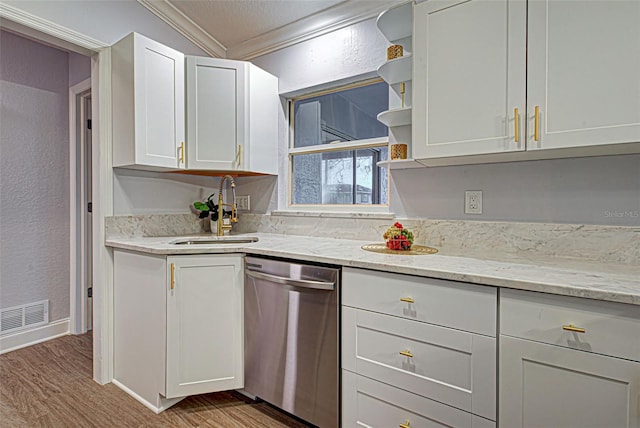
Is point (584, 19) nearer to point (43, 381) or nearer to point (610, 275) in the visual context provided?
point (610, 275)

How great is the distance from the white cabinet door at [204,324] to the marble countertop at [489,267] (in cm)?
10

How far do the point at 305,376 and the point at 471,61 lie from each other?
1.65m

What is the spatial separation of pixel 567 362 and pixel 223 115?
7.31ft

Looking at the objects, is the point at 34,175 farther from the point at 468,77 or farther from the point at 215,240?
the point at 468,77

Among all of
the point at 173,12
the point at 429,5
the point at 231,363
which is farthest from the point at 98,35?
the point at 231,363

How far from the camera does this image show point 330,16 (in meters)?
2.29

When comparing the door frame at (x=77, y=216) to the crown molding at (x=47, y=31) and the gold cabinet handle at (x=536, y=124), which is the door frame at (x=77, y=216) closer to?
the crown molding at (x=47, y=31)

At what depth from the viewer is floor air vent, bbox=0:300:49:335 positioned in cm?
249

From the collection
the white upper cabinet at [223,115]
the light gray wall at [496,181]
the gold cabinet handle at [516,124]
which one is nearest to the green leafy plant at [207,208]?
the white upper cabinet at [223,115]

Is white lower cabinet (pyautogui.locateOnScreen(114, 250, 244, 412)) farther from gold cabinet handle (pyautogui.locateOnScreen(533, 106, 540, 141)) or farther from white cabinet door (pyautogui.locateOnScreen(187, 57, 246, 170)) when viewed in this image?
gold cabinet handle (pyautogui.locateOnScreen(533, 106, 540, 141))

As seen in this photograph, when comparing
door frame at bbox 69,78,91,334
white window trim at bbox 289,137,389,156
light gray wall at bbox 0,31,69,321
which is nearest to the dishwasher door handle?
white window trim at bbox 289,137,389,156

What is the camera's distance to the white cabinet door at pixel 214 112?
2.25m

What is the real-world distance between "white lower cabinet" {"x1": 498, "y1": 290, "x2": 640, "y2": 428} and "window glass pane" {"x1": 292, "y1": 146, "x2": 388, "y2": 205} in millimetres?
1221

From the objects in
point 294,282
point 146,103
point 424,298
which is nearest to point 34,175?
point 146,103
